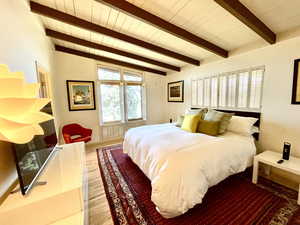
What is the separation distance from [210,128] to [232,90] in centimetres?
108

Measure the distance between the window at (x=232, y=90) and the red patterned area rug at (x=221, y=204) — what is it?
53.8 inches

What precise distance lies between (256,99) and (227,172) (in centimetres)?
156

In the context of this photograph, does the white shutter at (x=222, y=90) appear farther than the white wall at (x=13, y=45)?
Yes

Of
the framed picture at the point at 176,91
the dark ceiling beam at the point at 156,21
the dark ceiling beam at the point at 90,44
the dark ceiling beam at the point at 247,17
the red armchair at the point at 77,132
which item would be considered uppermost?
the dark ceiling beam at the point at 90,44

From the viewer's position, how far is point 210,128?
2.42 meters

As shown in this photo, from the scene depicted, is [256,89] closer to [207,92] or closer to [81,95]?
[207,92]

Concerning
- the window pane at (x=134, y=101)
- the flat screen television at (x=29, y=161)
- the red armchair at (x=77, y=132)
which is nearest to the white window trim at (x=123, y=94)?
the window pane at (x=134, y=101)

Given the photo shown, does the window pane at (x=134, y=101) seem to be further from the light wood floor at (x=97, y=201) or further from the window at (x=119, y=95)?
the light wood floor at (x=97, y=201)

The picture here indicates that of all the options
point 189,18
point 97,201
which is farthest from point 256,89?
point 97,201

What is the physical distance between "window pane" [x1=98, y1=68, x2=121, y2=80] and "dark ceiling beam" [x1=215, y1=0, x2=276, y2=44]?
342 centimetres

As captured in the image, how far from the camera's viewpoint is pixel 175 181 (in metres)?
1.42

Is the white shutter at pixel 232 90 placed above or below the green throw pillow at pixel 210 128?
above

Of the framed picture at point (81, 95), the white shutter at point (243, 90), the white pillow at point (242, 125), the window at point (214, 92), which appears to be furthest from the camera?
the framed picture at point (81, 95)

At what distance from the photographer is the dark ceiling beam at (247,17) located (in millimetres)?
1452
